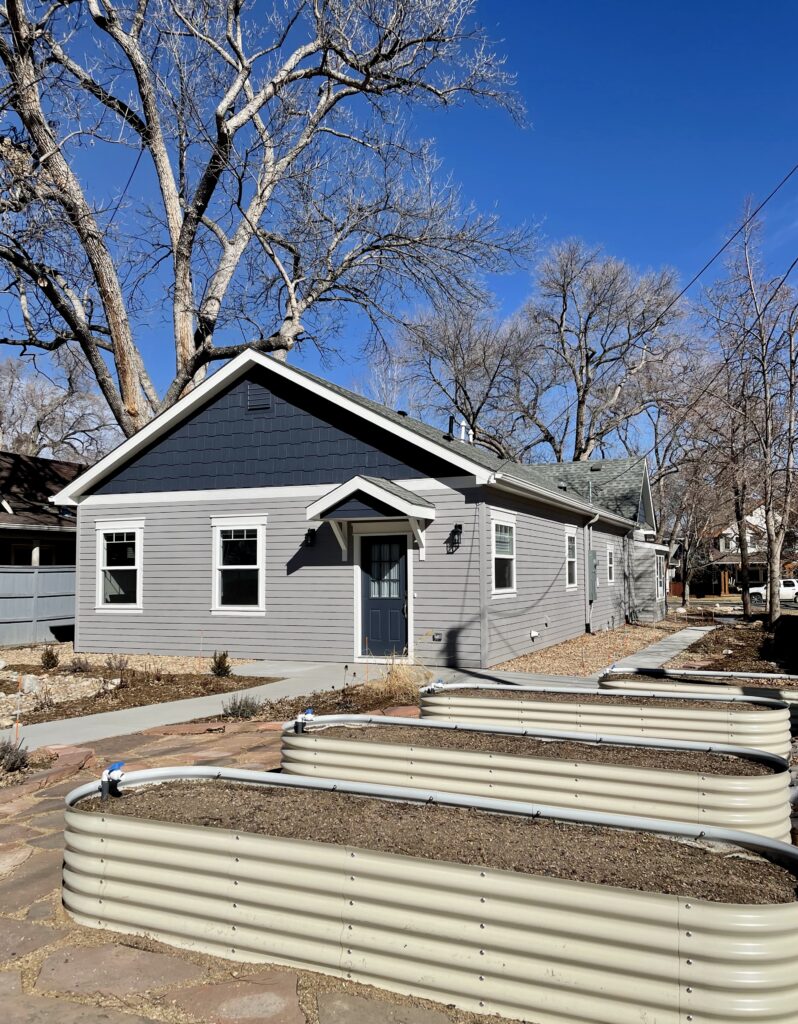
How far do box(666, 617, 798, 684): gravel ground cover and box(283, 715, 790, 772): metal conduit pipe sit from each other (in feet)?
18.9

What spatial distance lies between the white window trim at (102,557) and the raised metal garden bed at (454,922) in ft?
39.3

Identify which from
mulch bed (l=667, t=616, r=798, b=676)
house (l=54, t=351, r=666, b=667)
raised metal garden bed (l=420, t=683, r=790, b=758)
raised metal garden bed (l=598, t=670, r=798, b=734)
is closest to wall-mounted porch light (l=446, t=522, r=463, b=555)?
house (l=54, t=351, r=666, b=667)

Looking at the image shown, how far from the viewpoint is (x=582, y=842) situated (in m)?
3.67

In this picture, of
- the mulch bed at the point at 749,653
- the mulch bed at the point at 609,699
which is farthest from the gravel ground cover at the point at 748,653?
the mulch bed at the point at 609,699

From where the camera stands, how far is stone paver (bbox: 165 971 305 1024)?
2881 millimetres

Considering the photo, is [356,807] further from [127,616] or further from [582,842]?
[127,616]

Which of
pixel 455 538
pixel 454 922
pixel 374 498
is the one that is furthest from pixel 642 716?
pixel 374 498

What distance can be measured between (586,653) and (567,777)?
37.2 ft

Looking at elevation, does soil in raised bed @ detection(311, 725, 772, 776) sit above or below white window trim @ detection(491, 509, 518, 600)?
below

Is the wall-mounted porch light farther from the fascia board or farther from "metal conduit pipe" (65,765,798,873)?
"metal conduit pipe" (65,765,798,873)

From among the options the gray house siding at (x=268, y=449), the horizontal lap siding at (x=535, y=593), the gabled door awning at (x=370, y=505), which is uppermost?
the gray house siding at (x=268, y=449)

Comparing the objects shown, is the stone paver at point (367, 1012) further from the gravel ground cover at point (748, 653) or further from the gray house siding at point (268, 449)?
the gray house siding at point (268, 449)

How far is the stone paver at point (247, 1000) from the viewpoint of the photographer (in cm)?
288

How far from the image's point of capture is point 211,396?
14.7m
